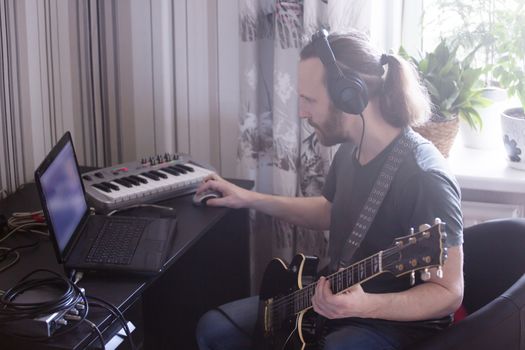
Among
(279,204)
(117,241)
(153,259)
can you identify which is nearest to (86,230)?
(117,241)

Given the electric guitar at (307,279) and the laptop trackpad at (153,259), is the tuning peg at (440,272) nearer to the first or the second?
the electric guitar at (307,279)

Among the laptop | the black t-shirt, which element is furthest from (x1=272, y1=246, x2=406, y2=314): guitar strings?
the laptop

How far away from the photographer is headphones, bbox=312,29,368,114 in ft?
5.04

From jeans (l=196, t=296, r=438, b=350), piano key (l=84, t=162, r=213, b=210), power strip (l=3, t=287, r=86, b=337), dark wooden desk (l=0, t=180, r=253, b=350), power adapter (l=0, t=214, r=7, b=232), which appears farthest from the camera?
dark wooden desk (l=0, t=180, r=253, b=350)

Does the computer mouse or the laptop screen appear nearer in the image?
the laptop screen

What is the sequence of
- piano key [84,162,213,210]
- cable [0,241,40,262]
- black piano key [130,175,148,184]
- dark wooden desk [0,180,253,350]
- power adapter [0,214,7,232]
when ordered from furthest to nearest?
dark wooden desk [0,180,253,350]
black piano key [130,175,148,184]
piano key [84,162,213,210]
power adapter [0,214,7,232]
cable [0,241,40,262]

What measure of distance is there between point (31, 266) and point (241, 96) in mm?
872

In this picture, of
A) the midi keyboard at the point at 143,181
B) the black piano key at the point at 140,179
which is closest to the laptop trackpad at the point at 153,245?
the midi keyboard at the point at 143,181

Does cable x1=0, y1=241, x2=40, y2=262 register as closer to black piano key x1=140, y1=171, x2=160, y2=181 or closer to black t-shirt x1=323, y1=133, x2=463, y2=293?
black piano key x1=140, y1=171, x2=160, y2=181

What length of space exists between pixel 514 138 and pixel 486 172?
122mm

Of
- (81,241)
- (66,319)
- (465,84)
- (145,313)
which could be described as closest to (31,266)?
(81,241)

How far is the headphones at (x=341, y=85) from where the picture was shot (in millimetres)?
1535

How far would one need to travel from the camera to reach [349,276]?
146cm

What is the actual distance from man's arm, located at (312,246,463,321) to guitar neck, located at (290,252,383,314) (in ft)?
0.07
